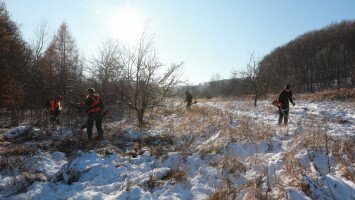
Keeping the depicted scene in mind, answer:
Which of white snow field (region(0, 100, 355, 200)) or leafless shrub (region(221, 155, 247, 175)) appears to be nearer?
white snow field (region(0, 100, 355, 200))

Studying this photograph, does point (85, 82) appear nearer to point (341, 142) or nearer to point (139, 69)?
point (139, 69)

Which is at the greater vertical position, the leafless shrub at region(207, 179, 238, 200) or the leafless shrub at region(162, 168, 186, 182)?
the leafless shrub at region(162, 168, 186, 182)

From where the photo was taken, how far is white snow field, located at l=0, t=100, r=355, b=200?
20.9ft

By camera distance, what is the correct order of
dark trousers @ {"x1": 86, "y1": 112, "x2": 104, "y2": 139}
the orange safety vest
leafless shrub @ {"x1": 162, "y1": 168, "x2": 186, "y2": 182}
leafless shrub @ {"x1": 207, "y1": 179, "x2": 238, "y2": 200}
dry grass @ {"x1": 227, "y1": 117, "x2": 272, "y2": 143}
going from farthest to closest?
the orange safety vest → dark trousers @ {"x1": 86, "y1": 112, "x2": 104, "y2": 139} → dry grass @ {"x1": 227, "y1": 117, "x2": 272, "y2": 143} → leafless shrub @ {"x1": 162, "y1": 168, "x2": 186, "y2": 182} → leafless shrub @ {"x1": 207, "y1": 179, "x2": 238, "y2": 200}

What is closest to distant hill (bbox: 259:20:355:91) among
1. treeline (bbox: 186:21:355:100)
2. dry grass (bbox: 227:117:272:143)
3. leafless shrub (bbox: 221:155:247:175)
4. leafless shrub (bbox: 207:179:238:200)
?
treeline (bbox: 186:21:355:100)

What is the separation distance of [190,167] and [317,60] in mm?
55567

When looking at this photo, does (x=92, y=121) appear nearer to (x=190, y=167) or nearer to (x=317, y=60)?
(x=190, y=167)

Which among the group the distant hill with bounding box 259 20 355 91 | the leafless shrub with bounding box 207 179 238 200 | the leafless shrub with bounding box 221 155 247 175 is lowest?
the leafless shrub with bounding box 207 179 238 200

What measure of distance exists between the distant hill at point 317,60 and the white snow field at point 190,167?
1276 inches

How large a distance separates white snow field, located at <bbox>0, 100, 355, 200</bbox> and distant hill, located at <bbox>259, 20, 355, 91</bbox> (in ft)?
106

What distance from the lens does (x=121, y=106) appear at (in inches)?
675

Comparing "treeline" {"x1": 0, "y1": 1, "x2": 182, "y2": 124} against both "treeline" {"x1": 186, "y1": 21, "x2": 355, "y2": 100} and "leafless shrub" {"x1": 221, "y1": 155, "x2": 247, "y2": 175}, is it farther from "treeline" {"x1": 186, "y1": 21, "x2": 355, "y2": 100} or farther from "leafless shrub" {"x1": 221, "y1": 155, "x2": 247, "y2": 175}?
"treeline" {"x1": 186, "y1": 21, "x2": 355, "y2": 100}

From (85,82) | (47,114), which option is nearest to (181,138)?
(47,114)

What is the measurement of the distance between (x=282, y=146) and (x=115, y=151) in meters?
4.53
